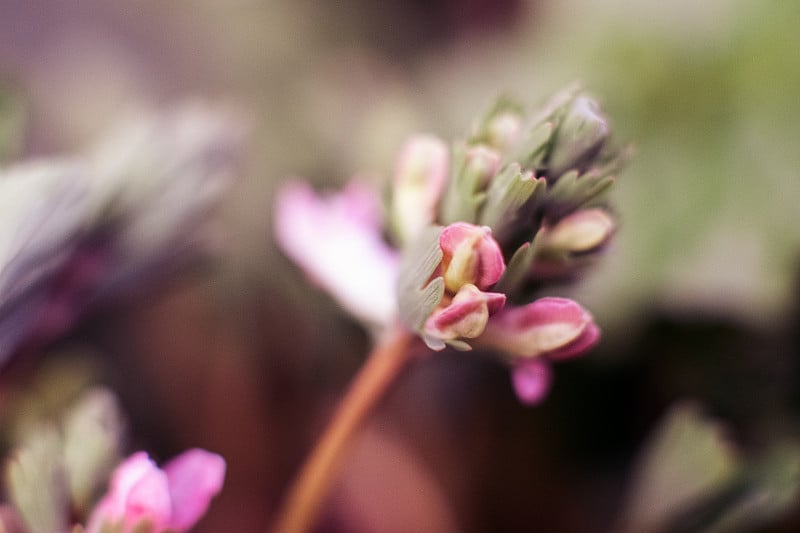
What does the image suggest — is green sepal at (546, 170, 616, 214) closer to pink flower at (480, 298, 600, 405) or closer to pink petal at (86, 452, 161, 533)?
pink flower at (480, 298, 600, 405)

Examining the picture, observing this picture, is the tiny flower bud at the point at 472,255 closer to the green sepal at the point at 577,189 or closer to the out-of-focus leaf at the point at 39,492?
the green sepal at the point at 577,189

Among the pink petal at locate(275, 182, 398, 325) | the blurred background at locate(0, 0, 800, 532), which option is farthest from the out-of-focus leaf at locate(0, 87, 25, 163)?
the pink petal at locate(275, 182, 398, 325)

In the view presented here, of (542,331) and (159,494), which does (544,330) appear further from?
(159,494)

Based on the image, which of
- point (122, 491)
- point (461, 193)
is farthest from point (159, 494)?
point (461, 193)

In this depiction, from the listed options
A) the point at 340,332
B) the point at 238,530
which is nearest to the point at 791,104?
the point at 340,332

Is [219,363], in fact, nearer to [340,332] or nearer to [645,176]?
[340,332]

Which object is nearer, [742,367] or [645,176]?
[742,367]

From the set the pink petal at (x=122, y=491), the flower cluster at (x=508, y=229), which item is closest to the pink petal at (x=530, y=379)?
the flower cluster at (x=508, y=229)
